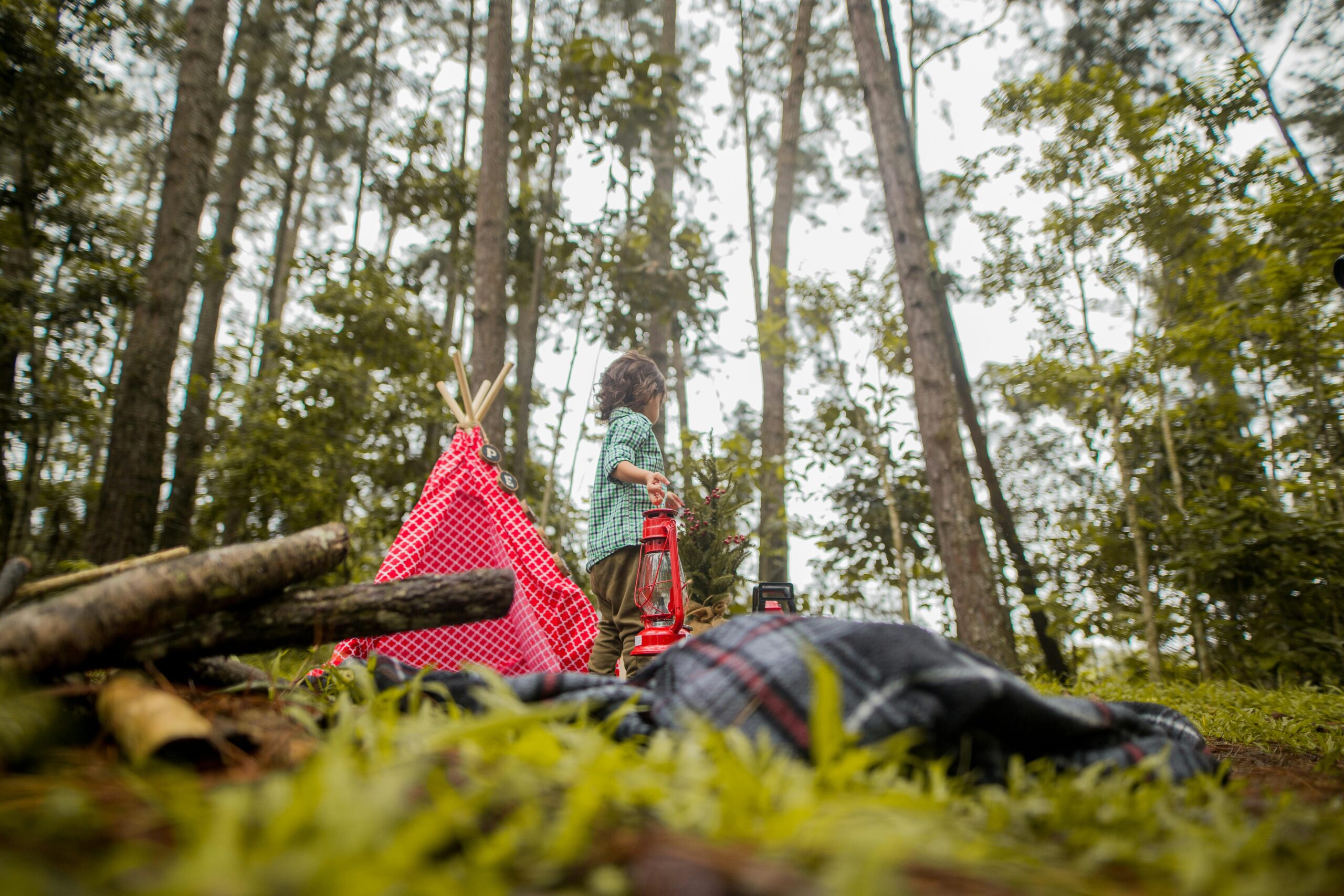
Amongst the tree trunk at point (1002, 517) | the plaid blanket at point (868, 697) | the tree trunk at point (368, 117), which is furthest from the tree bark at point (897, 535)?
the tree trunk at point (368, 117)

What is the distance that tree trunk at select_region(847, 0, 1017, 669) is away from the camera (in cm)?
425

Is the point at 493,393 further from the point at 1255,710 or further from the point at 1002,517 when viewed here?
the point at 1002,517

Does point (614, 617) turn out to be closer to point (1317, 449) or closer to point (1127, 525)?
point (1127, 525)

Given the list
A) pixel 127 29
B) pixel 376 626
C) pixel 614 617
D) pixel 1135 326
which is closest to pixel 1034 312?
pixel 1135 326

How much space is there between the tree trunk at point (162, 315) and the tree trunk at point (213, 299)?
1645 mm

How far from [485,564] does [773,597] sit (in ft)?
4.45

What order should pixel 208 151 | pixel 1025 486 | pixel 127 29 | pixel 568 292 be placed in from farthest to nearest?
pixel 1025 486 → pixel 568 292 → pixel 127 29 → pixel 208 151

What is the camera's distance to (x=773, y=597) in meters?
3.35

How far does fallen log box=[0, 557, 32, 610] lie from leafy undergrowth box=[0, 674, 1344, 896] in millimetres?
658

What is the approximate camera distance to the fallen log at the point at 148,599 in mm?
1023

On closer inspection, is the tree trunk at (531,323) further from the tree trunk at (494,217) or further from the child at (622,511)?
the child at (622,511)

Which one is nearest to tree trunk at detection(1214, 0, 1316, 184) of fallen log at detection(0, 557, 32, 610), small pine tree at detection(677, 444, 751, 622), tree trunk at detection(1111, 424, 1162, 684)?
tree trunk at detection(1111, 424, 1162, 684)

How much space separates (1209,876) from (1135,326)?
6465 millimetres

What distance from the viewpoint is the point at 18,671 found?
3.25 ft
